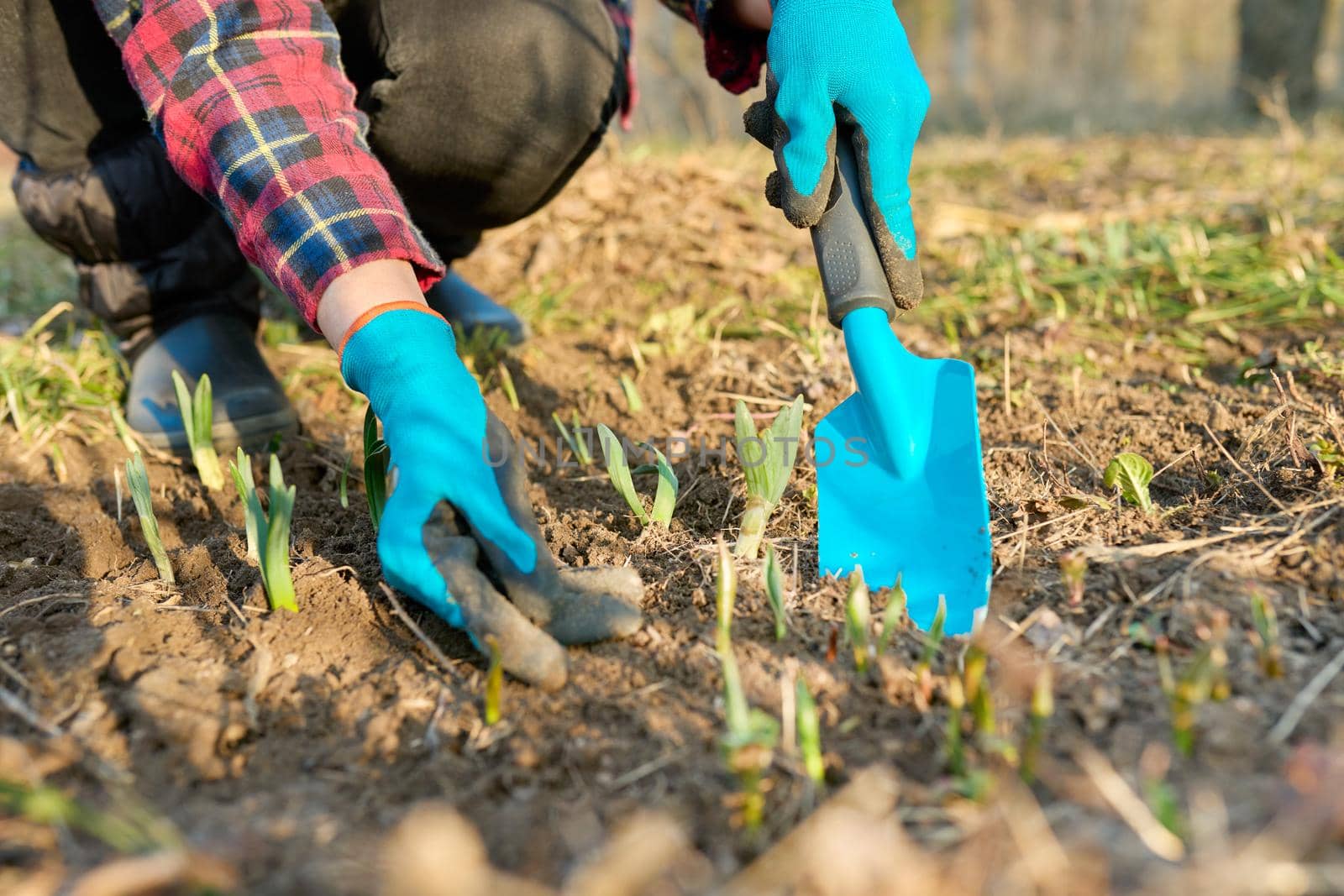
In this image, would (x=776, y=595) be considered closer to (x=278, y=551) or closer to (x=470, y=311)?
(x=278, y=551)

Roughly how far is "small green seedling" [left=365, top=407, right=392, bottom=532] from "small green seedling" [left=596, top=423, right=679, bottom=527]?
321 mm

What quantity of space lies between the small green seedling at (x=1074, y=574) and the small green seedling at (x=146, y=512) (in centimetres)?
124

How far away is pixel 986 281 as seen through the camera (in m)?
2.74

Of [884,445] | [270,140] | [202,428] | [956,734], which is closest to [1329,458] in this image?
[884,445]

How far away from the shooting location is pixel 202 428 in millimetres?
1786

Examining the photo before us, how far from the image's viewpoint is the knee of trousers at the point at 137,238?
200cm

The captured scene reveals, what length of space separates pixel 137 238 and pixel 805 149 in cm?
151

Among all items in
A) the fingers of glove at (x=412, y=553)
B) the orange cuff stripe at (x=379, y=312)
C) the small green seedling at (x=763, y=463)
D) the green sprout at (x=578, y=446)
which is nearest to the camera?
the fingers of glove at (x=412, y=553)

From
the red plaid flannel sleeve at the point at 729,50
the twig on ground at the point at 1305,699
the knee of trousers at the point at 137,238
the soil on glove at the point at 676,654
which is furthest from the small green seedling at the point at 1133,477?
the knee of trousers at the point at 137,238

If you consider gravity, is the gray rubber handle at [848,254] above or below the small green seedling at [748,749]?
above

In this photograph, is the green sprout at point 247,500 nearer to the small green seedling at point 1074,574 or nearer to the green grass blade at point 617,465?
the green grass blade at point 617,465

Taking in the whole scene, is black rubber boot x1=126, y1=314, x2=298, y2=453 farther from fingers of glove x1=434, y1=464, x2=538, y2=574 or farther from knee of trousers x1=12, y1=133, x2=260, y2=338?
fingers of glove x1=434, y1=464, x2=538, y2=574

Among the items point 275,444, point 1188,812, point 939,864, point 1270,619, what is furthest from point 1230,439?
point 275,444

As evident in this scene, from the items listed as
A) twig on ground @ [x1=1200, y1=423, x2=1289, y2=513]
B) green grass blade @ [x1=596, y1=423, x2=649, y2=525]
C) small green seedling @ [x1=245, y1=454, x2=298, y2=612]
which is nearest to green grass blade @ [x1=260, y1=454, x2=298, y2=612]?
small green seedling @ [x1=245, y1=454, x2=298, y2=612]
